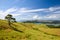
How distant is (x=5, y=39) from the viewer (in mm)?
48438

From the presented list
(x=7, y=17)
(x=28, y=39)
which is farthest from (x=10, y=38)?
(x=7, y=17)

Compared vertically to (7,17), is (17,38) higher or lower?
lower

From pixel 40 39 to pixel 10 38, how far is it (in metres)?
11.4

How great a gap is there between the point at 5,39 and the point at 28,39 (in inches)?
332

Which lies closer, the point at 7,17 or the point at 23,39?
the point at 23,39

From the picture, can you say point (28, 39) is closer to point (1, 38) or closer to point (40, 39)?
point (40, 39)

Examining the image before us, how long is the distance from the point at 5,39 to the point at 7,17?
102 feet

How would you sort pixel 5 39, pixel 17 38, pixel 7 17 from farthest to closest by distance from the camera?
pixel 7 17, pixel 17 38, pixel 5 39

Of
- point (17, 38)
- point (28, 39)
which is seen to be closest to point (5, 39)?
point (17, 38)

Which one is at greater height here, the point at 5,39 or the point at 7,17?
the point at 7,17

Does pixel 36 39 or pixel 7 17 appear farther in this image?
pixel 7 17

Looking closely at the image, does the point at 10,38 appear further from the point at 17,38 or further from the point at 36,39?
the point at 36,39

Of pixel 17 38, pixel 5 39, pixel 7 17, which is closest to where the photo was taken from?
pixel 5 39

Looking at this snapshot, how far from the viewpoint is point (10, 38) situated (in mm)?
50406
